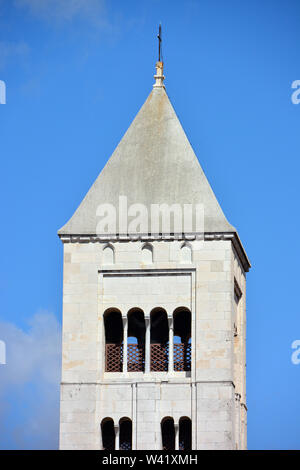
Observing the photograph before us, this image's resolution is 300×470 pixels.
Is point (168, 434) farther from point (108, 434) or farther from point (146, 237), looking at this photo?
point (146, 237)

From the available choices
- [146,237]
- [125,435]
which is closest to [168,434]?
[125,435]

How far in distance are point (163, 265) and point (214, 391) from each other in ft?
12.8

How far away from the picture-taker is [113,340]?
240 feet

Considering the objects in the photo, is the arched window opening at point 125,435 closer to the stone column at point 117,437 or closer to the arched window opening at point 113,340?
the stone column at point 117,437

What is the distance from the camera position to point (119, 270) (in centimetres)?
7238

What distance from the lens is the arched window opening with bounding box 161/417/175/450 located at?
7181 cm

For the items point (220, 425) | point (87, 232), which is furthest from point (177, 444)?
point (87, 232)

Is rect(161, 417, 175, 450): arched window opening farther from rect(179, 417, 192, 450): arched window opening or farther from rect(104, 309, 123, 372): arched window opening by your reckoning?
rect(104, 309, 123, 372): arched window opening

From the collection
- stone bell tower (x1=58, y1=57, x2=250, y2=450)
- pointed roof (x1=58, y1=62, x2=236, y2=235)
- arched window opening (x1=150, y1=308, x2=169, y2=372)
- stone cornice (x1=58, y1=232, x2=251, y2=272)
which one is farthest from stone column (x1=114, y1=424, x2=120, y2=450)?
pointed roof (x1=58, y1=62, x2=236, y2=235)

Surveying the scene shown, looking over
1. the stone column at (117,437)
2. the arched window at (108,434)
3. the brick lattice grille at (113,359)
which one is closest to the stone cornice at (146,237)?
the brick lattice grille at (113,359)

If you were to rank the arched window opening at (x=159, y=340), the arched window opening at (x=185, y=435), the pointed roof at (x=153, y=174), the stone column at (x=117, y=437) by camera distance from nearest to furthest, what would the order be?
the stone column at (x=117, y=437)
the arched window opening at (x=185, y=435)
the arched window opening at (x=159, y=340)
the pointed roof at (x=153, y=174)

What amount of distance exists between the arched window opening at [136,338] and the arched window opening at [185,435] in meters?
1.97

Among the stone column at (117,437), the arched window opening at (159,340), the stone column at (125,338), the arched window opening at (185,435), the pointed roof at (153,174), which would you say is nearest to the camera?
the stone column at (117,437)

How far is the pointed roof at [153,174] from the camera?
73000 millimetres
